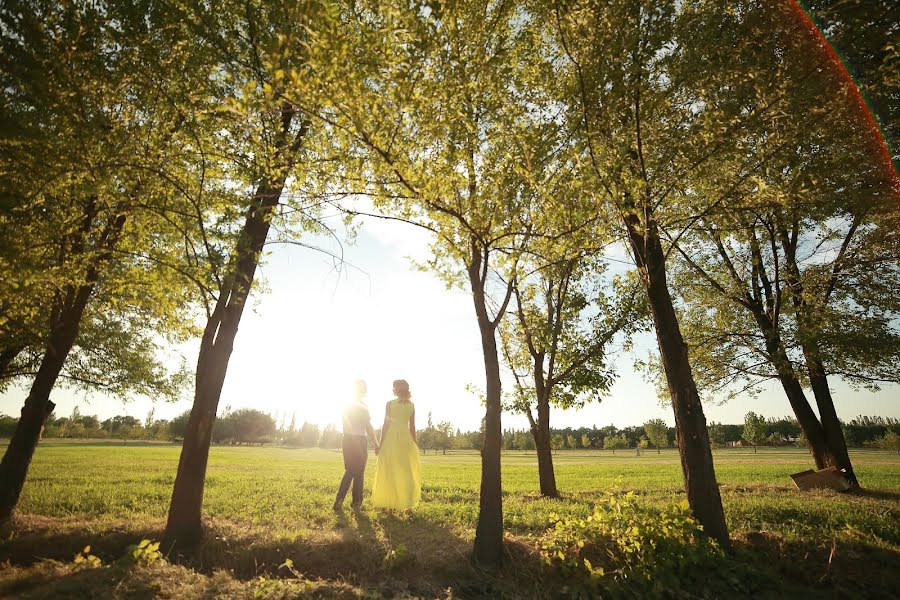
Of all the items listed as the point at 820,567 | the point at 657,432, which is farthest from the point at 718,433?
the point at 820,567

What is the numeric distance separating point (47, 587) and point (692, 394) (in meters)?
8.02

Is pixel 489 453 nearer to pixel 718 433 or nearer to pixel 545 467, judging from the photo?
pixel 545 467

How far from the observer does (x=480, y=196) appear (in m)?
5.65

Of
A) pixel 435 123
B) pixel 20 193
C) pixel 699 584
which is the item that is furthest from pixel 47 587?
pixel 699 584

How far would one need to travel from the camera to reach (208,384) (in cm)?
623

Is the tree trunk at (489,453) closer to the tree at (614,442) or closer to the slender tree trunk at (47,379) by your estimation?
the slender tree trunk at (47,379)

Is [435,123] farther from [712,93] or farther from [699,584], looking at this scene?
[699,584]

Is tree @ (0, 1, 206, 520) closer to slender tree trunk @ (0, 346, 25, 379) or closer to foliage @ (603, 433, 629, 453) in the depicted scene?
slender tree trunk @ (0, 346, 25, 379)

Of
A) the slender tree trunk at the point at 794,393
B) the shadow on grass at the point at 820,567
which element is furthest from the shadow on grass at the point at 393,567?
the slender tree trunk at the point at 794,393

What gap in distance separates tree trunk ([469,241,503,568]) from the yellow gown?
6.74 ft

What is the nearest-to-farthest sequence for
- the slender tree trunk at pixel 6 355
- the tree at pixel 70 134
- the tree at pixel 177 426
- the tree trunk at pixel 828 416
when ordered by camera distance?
the tree at pixel 70 134, the tree trunk at pixel 828 416, the slender tree trunk at pixel 6 355, the tree at pixel 177 426

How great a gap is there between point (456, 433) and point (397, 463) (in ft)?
333

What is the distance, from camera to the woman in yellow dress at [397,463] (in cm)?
743

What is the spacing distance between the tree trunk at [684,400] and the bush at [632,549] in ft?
1.24
